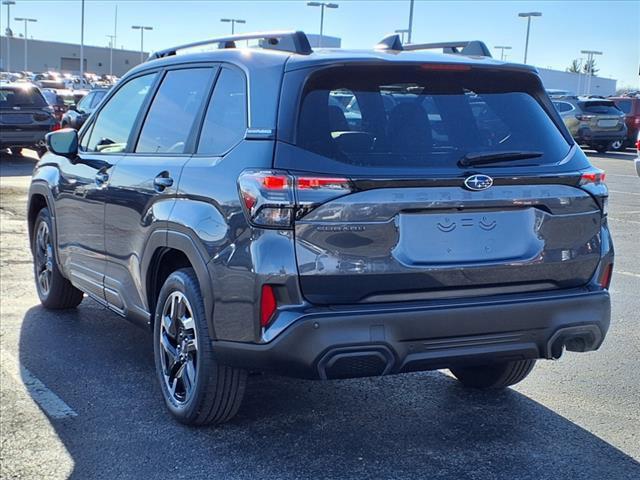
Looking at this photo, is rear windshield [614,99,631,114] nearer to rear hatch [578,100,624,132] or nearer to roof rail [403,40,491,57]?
rear hatch [578,100,624,132]

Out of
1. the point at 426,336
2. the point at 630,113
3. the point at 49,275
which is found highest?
the point at 630,113

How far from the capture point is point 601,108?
26.7 m

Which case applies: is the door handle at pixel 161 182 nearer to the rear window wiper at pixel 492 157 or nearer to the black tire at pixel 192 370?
the black tire at pixel 192 370

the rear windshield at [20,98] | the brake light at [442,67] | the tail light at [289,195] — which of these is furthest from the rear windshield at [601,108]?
the tail light at [289,195]

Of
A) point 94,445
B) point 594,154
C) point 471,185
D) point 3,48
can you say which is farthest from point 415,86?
point 3,48

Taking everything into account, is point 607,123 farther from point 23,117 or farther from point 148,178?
point 148,178

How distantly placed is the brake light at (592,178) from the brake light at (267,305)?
1540 millimetres

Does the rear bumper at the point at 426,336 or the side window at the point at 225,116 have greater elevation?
the side window at the point at 225,116

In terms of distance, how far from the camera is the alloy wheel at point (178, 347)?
429 cm

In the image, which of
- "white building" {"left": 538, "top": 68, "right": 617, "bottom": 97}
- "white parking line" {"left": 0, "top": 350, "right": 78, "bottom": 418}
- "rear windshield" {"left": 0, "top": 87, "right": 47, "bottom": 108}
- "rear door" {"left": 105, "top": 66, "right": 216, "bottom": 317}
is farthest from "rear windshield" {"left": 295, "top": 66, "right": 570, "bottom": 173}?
"white building" {"left": 538, "top": 68, "right": 617, "bottom": 97}

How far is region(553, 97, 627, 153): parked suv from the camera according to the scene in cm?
2645

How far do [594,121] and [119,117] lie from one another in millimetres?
23237

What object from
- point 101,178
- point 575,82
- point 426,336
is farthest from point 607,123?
point 575,82

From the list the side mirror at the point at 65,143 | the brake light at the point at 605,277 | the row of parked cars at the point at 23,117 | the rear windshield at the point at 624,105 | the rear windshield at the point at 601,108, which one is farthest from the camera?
the rear windshield at the point at 624,105
